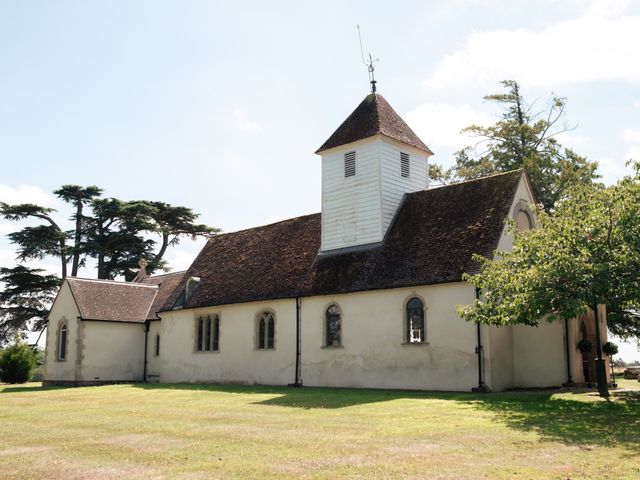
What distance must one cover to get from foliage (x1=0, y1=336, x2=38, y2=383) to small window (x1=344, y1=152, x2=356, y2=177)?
2536 cm

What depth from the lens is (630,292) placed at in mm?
16969

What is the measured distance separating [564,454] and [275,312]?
69.1 feet

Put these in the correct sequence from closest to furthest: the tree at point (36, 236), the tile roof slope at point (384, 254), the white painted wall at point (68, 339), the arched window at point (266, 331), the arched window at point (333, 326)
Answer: the tile roof slope at point (384, 254), the arched window at point (333, 326), the arched window at point (266, 331), the white painted wall at point (68, 339), the tree at point (36, 236)

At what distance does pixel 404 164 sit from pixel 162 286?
20.3m

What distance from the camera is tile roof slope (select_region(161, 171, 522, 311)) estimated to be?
25047mm

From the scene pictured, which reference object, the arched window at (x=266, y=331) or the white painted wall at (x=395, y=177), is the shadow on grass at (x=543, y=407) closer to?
the arched window at (x=266, y=331)

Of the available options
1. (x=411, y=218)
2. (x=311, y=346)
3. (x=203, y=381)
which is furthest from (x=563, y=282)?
(x=203, y=381)

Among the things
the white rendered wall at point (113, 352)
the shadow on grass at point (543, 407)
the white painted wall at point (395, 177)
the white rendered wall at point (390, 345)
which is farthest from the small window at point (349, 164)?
the white rendered wall at point (113, 352)

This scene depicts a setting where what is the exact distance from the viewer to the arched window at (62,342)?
37656 mm

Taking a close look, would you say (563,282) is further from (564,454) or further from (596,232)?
(564,454)

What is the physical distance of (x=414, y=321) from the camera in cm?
2528

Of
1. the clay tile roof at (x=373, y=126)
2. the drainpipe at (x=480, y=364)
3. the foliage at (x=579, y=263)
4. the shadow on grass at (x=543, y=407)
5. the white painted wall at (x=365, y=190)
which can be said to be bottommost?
the shadow on grass at (x=543, y=407)

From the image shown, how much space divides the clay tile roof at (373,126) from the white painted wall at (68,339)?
1806 cm

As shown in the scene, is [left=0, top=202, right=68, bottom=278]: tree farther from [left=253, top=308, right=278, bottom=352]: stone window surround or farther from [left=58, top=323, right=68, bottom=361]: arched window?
[left=253, top=308, right=278, bottom=352]: stone window surround
